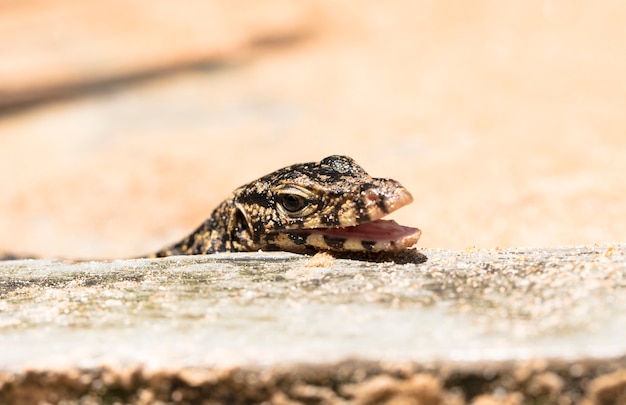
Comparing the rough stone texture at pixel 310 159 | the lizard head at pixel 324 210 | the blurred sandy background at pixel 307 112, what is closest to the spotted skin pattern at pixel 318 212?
the lizard head at pixel 324 210

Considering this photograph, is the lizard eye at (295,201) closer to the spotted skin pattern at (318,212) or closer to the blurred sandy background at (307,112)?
the spotted skin pattern at (318,212)

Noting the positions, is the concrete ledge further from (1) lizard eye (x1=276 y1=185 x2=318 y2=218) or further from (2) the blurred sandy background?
(2) the blurred sandy background

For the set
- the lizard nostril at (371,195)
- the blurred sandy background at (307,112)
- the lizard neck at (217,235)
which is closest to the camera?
the lizard nostril at (371,195)

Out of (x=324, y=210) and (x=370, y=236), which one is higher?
(x=324, y=210)

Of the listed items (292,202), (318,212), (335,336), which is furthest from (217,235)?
(335,336)

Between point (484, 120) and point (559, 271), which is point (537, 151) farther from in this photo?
point (559, 271)

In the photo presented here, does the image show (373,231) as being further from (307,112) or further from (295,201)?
(307,112)
